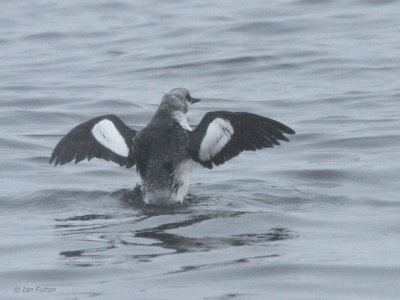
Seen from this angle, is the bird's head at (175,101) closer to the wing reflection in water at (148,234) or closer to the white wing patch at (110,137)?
the white wing patch at (110,137)

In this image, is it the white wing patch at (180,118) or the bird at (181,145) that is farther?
the white wing patch at (180,118)

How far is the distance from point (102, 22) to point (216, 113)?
15.7 metres

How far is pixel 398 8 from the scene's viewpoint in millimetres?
24688

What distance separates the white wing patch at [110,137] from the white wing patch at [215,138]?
2.55ft

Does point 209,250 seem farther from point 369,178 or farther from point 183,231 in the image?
point 369,178

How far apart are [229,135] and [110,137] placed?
119 cm

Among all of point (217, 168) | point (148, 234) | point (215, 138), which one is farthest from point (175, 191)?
point (217, 168)

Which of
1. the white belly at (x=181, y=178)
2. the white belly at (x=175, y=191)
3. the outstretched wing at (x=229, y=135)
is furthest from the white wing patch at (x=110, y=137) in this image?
the outstretched wing at (x=229, y=135)

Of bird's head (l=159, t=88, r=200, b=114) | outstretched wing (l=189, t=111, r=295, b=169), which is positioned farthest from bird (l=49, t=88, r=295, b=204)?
bird's head (l=159, t=88, r=200, b=114)

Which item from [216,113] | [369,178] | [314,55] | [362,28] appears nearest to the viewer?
[216,113]

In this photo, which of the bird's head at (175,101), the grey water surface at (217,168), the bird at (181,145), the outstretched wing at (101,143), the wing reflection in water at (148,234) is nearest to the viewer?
the grey water surface at (217,168)

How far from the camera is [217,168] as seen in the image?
42.8 ft

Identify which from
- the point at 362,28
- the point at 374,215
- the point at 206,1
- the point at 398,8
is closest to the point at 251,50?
the point at 362,28

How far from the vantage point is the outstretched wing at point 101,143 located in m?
11.1
